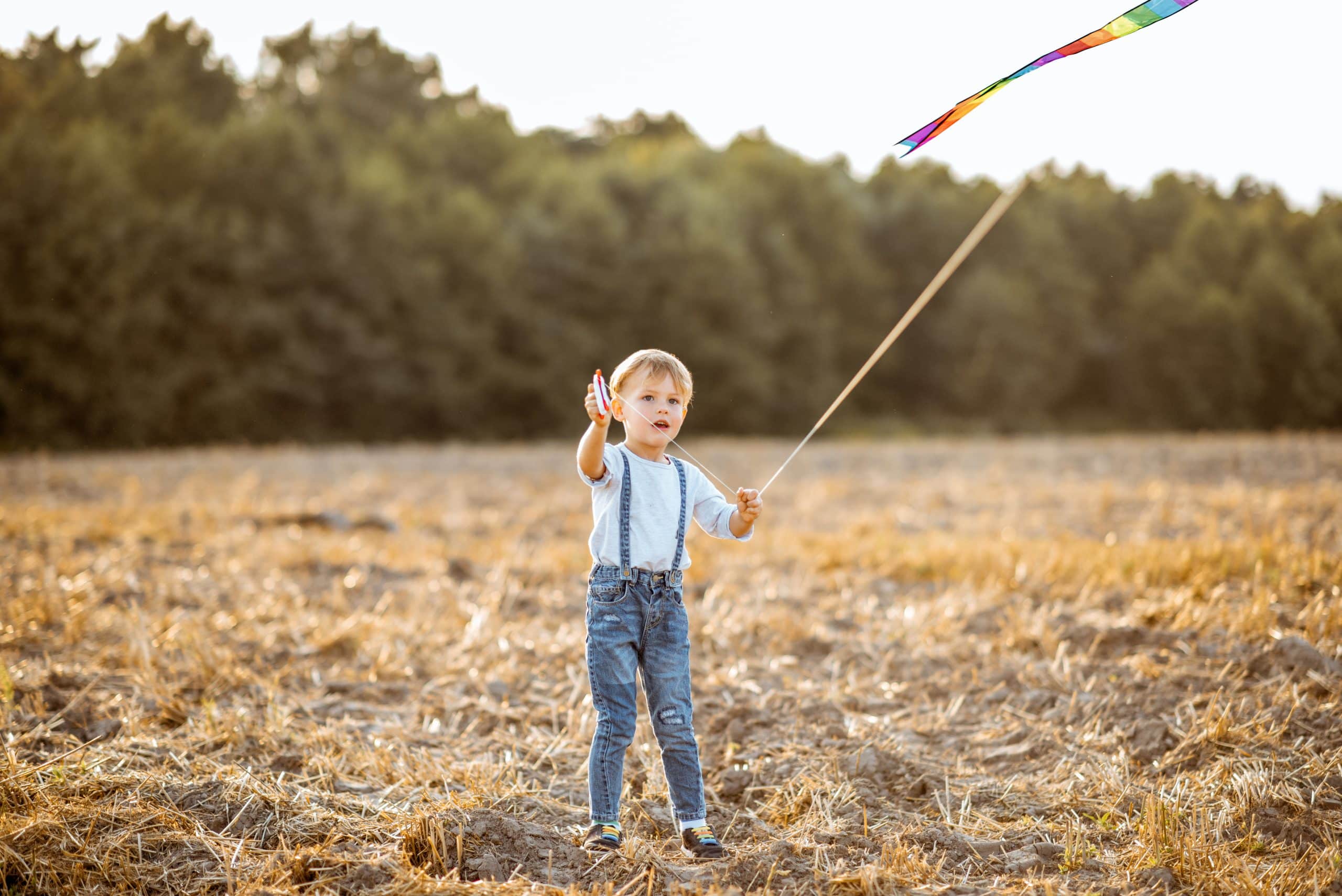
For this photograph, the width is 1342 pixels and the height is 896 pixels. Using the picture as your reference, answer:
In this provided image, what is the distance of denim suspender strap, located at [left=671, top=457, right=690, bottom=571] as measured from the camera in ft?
11.4

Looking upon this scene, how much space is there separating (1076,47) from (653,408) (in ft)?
5.84

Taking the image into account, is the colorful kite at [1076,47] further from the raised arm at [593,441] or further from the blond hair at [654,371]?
the raised arm at [593,441]

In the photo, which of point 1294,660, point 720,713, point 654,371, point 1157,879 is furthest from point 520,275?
point 1157,879

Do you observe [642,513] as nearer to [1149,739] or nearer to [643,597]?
[643,597]

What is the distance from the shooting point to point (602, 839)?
10.9 feet

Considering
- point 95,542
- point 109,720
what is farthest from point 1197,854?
point 95,542

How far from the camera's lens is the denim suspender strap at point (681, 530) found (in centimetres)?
346

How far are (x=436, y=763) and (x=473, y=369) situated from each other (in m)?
31.7

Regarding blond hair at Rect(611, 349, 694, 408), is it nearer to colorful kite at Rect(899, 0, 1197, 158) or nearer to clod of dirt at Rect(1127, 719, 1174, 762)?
colorful kite at Rect(899, 0, 1197, 158)

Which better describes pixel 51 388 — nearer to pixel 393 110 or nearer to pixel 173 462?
pixel 173 462

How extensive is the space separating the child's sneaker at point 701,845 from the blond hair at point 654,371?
1.38 meters

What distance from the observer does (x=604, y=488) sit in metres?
3.48

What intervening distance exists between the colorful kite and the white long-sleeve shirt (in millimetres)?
1327

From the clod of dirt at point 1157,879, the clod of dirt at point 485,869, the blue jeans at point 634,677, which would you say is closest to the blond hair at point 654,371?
the blue jeans at point 634,677
